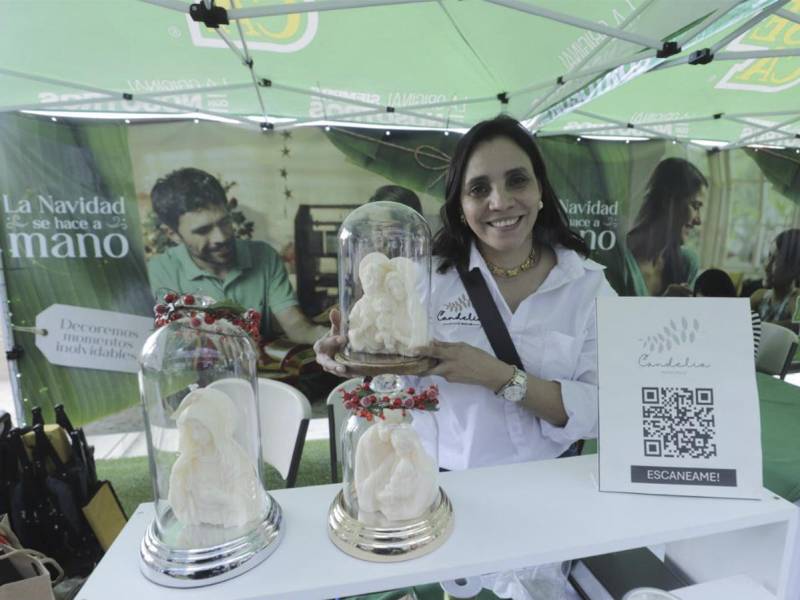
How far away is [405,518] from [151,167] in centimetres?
295

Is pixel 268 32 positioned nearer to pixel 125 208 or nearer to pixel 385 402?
pixel 125 208

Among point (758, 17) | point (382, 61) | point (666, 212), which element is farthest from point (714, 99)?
point (382, 61)

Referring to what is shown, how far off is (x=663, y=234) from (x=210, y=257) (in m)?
3.84

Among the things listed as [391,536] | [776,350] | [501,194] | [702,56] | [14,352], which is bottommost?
[776,350]

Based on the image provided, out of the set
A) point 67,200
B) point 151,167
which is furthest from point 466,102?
point 67,200

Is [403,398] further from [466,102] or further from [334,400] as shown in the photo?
[466,102]

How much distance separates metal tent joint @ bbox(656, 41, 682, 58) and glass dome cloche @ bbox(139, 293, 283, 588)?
1.91 metres

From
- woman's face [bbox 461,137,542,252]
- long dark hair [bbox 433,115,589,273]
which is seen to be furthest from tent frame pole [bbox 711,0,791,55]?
woman's face [bbox 461,137,542,252]

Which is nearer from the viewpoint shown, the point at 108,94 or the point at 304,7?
the point at 304,7

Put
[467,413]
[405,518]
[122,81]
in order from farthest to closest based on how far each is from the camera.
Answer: [122,81]
[467,413]
[405,518]

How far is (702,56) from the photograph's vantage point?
66.1 inches

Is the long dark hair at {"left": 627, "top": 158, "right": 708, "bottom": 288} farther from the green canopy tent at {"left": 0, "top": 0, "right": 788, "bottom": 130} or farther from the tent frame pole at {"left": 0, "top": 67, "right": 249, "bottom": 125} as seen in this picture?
the tent frame pole at {"left": 0, "top": 67, "right": 249, "bottom": 125}

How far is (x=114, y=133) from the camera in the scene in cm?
267

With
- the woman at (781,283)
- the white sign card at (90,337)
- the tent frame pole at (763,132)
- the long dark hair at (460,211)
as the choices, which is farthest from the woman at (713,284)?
the white sign card at (90,337)
